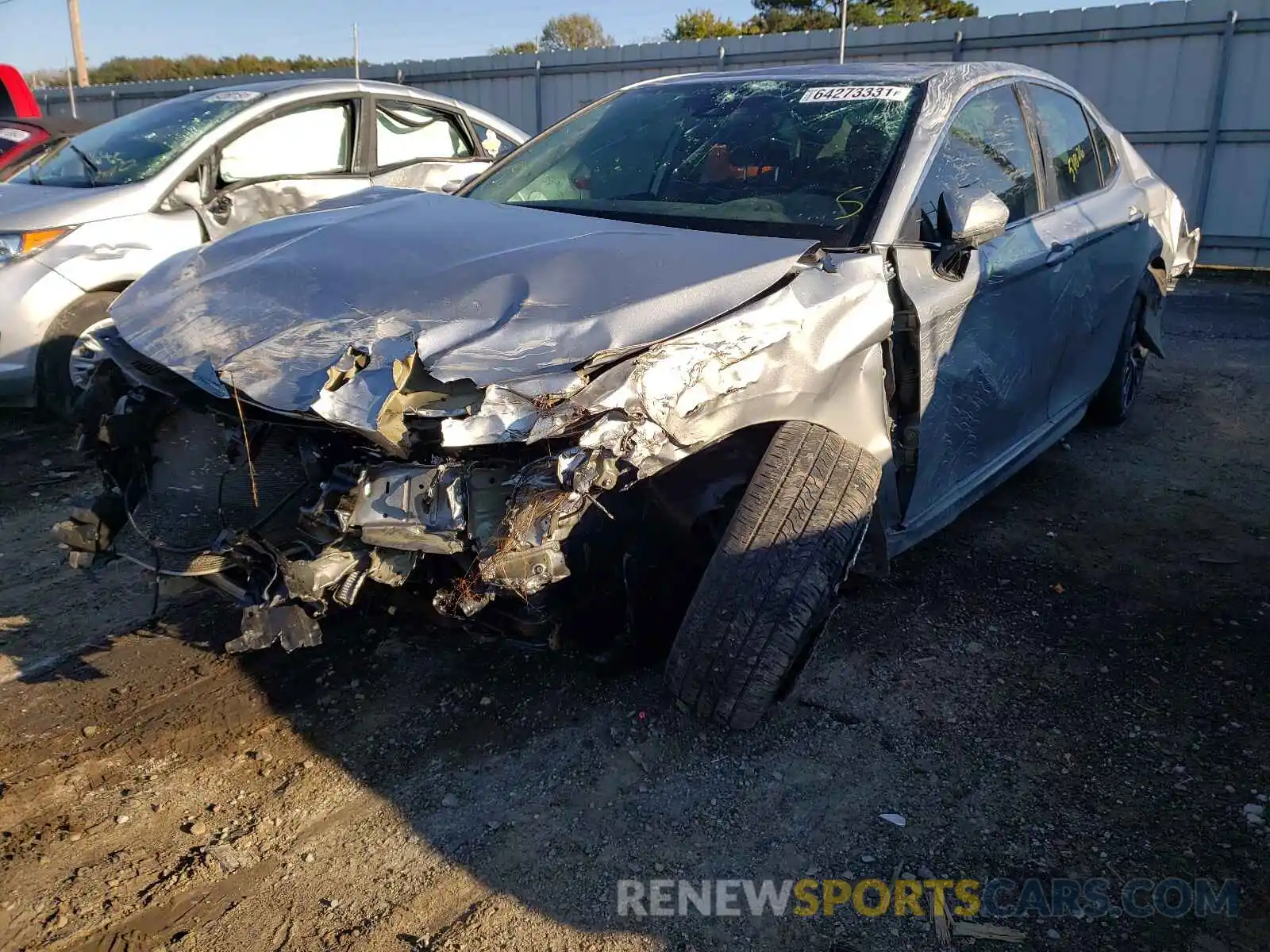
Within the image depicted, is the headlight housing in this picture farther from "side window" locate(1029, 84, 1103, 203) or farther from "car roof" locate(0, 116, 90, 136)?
"side window" locate(1029, 84, 1103, 203)

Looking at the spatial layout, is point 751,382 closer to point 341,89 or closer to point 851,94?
point 851,94

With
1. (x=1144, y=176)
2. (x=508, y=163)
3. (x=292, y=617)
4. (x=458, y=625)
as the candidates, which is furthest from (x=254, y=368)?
(x=1144, y=176)

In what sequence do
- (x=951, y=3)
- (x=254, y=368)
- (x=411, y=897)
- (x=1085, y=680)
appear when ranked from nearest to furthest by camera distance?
(x=411, y=897), (x=254, y=368), (x=1085, y=680), (x=951, y=3)

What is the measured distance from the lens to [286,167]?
588cm

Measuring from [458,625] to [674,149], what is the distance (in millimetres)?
1912

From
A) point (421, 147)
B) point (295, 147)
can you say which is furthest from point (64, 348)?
point (421, 147)

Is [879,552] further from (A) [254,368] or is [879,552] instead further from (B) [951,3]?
(B) [951,3]

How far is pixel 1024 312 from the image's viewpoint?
3689mm

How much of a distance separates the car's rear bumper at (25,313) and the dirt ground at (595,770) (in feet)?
4.43

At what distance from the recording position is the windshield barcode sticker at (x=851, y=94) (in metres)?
3.48

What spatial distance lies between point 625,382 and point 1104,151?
12.3 feet

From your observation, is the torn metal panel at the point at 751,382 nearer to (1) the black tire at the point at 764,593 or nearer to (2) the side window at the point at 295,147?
(1) the black tire at the point at 764,593

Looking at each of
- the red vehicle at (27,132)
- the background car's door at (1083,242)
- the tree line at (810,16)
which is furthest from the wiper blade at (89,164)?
the tree line at (810,16)

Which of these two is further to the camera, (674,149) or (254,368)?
(674,149)
